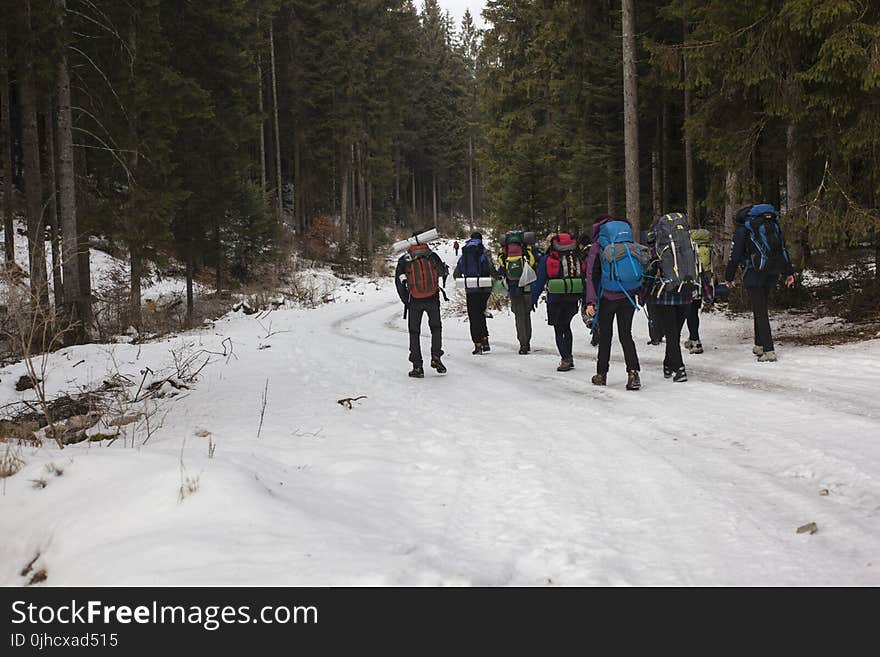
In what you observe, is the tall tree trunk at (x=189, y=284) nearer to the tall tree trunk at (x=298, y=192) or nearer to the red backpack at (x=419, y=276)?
the red backpack at (x=419, y=276)

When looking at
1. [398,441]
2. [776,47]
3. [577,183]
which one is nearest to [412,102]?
[577,183]

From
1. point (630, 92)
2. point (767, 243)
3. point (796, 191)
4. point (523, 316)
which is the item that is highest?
point (630, 92)

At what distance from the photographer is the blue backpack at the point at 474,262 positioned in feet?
38.8

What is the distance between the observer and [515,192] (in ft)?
89.6

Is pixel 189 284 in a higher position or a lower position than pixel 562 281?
higher

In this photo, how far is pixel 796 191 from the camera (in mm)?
11703

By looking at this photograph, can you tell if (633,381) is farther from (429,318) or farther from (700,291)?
(429,318)

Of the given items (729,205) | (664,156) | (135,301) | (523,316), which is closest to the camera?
(523,316)

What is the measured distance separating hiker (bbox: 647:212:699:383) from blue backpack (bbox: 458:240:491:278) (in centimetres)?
375

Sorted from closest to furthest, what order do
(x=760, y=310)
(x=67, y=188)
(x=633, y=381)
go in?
(x=633, y=381) < (x=760, y=310) < (x=67, y=188)

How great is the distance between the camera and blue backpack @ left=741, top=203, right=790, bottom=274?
28.4ft

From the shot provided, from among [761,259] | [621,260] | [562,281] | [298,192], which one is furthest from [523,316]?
[298,192]

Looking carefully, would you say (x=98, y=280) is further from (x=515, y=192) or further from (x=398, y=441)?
(x=398, y=441)

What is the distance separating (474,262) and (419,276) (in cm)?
225
